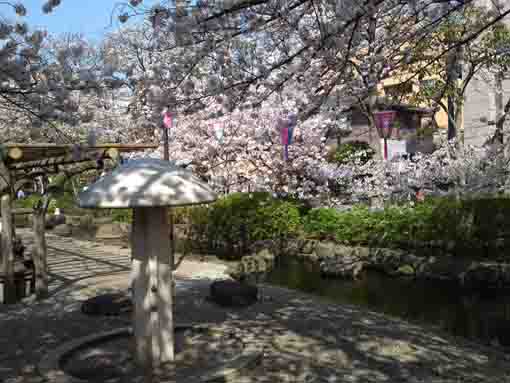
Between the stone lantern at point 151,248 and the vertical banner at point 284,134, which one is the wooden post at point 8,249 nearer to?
the stone lantern at point 151,248

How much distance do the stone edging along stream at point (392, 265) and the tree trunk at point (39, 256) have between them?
3.70 meters

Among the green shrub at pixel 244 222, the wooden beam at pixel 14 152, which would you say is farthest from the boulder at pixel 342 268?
the wooden beam at pixel 14 152

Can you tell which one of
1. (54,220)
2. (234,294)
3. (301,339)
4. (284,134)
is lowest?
(301,339)

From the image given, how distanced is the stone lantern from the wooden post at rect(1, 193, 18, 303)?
386 centimetres

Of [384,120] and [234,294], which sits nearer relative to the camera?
[234,294]

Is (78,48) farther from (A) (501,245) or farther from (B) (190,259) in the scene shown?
(A) (501,245)

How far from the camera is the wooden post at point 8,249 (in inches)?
287

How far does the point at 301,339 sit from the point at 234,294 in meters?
1.76

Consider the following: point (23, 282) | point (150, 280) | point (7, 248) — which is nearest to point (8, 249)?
point (7, 248)

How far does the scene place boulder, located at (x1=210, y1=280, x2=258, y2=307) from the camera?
22.0ft

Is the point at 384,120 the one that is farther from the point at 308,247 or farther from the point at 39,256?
the point at 39,256

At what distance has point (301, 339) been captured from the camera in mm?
5160

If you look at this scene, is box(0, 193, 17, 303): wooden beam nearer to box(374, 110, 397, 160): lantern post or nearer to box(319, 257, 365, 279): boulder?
box(319, 257, 365, 279): boulder

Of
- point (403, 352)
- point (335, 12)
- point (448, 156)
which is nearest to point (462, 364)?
point (403, 352)
